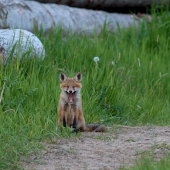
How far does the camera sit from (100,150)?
12.3 feet

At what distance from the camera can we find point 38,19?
7137 mm

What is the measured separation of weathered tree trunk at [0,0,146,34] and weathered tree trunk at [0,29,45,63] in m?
0.64

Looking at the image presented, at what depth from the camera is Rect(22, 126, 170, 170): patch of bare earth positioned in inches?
130

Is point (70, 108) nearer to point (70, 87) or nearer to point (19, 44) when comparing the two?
point (70, 87)

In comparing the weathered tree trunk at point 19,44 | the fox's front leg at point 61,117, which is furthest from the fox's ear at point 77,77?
the weathered tree trunk at point 19,44

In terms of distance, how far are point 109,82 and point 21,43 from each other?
1.68 m

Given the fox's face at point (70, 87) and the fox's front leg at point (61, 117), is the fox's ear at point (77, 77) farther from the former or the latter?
the fox's front leg at point (61, 117)

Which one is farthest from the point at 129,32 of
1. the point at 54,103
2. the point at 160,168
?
the point at 160,168

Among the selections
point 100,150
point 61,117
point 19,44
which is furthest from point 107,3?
point 100,150

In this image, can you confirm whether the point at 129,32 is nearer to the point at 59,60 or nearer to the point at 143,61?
the point at 143,61

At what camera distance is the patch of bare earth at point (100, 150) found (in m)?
3.30

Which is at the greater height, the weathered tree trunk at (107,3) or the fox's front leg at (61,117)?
the weathered tree trunk at (107,3)

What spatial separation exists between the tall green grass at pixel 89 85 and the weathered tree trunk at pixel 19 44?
0.57ft

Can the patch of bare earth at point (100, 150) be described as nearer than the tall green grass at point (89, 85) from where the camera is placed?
Yes
